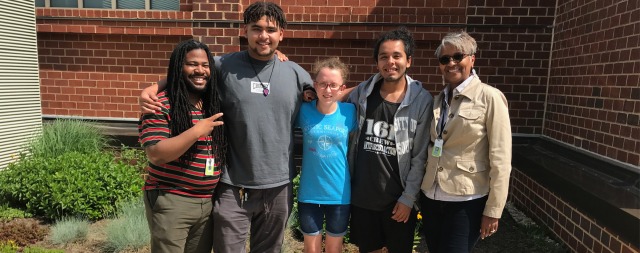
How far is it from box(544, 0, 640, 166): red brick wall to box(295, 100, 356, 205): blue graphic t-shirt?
2.66m

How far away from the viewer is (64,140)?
5090 mm

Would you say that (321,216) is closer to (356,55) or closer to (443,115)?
(443,115)

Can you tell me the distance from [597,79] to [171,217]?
13.8ft

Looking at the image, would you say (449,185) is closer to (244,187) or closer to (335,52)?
(244,187)

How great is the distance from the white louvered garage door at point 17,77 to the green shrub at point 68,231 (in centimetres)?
190

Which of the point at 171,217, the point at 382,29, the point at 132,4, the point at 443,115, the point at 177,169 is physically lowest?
the point at 171,217

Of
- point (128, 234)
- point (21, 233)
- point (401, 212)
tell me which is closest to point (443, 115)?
point (401, 212)

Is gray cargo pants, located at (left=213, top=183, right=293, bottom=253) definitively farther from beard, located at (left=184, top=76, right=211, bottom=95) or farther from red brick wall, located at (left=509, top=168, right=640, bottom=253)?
red brick wall, located at (left=509, top=168, right=640, bottom=253)

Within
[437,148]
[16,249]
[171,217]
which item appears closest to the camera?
[171,217]

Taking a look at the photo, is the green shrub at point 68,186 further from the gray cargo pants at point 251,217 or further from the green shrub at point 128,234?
the gray cargo pants at point 251,217

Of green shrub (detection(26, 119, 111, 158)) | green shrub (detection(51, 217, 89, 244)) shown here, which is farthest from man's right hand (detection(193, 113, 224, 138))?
green shrub (detection(26, 119, 111, 158))

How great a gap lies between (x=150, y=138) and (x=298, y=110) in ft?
3.27

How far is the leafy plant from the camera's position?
12.2 ft

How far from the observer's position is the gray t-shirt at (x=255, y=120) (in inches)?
94.9
